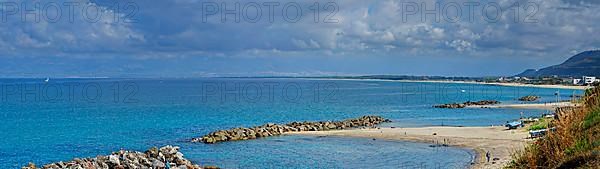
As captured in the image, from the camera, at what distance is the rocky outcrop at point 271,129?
152 feet

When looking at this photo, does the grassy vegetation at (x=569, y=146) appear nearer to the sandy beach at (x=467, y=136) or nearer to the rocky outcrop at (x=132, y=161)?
the rocky outcrop at (x=132, y=161)

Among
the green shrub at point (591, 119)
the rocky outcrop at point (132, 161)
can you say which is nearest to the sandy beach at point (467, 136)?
the rocky outcrop at point (132, 161)

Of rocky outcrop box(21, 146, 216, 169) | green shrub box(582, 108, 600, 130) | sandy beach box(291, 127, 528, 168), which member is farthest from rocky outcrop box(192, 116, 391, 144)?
green shrub box(582, 108, 600, 130)

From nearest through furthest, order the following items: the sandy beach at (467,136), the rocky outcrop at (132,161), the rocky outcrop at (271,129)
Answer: the rocky outcrop at (132,161) → the sandy beach at (467,136) → the rocky outcrop at (271,129)

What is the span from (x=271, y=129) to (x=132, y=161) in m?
24.6

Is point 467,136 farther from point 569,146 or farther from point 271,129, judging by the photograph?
point 569,146

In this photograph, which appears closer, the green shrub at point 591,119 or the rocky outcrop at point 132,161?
the green shrub at point 591,119

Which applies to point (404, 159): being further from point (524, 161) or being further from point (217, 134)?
point (524, 161)

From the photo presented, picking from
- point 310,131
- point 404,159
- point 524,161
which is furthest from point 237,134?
point 524,161

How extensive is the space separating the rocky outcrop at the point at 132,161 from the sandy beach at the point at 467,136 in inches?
659

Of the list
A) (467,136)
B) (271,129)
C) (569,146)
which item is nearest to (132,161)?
(569,146)

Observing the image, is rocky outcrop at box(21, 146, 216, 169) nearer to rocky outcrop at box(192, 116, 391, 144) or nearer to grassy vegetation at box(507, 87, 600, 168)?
rocky outcrop at box(192, 116, 391, 144)

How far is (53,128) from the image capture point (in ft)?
203

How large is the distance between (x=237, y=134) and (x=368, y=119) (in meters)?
19.4
